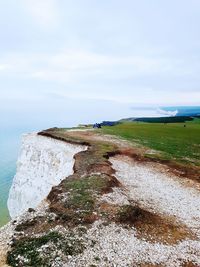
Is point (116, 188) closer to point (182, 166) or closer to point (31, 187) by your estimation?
point (182, 166)

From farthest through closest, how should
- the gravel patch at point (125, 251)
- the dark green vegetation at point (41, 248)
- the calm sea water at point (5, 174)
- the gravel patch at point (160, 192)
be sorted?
the calm sea water at point (5, 174), the gravel patch at point (160, 192), the gravel patch at point (125, 251), the dark green vegetation at point (41, 248)

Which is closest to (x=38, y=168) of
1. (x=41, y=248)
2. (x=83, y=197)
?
(x=83, y=197)

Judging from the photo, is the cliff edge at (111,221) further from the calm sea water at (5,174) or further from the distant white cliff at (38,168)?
the calm sea water at (5,174)

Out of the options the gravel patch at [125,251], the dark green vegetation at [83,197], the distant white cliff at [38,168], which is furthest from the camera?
the distant white cliff at [38,168]

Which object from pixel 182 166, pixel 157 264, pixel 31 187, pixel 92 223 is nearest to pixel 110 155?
pixel 182 166

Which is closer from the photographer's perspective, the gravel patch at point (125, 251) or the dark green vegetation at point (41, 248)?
the dark green vegetation at point (41, 248)

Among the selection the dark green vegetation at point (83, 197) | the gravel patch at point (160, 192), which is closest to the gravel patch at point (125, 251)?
the dark green vegetation at point (83, 197)

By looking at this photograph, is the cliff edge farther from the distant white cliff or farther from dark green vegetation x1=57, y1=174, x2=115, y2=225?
the distant white cliff
